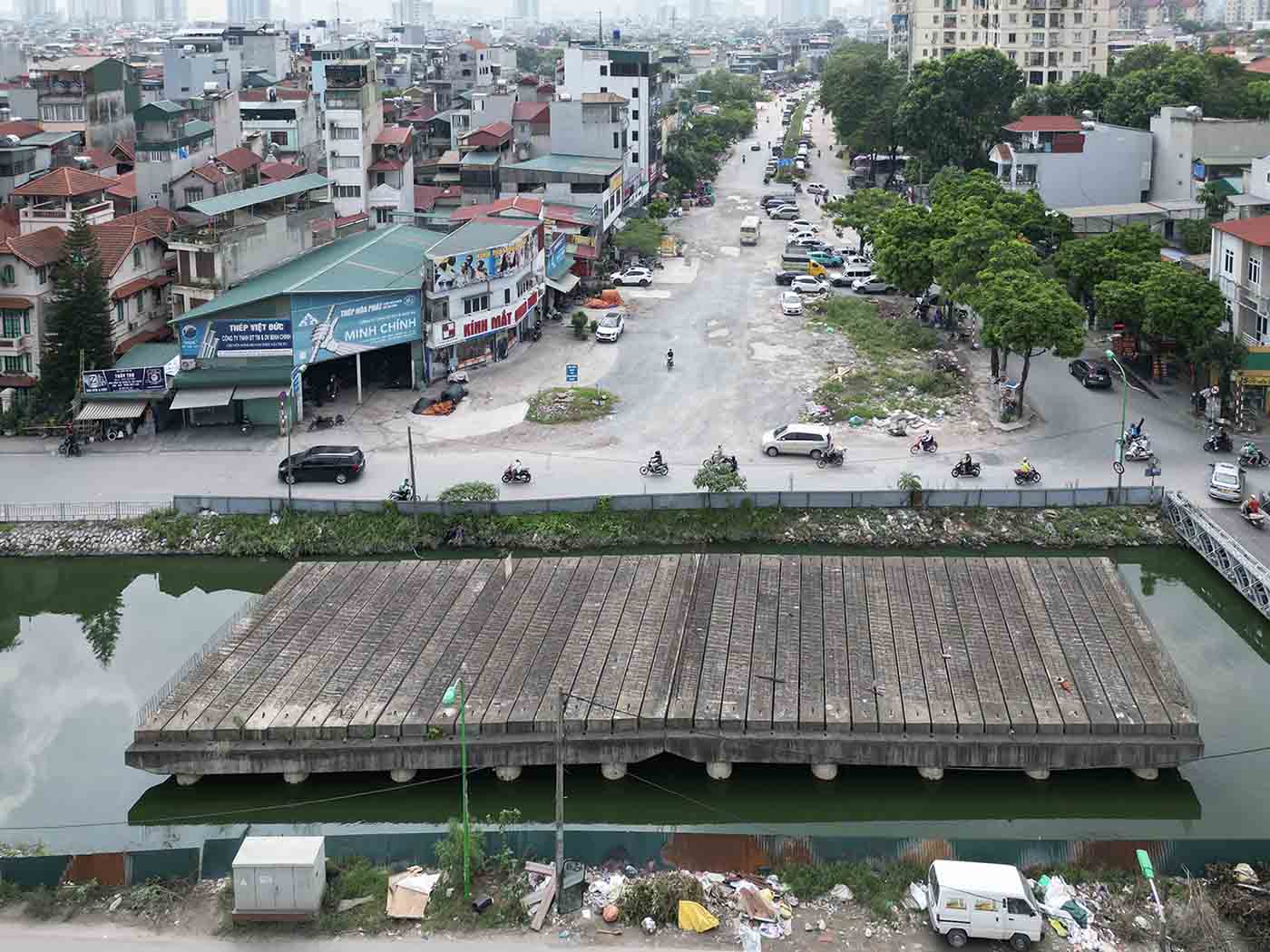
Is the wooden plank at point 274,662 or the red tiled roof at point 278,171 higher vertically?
the red tiled roof at point 278,171

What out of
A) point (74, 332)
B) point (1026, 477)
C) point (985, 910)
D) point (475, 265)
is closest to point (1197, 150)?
point (1026, 477)

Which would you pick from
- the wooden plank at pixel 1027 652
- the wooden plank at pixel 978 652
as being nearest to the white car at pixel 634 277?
the wooden plank at pixel 978 652

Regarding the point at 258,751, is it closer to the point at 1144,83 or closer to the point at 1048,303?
the point at 1048,303

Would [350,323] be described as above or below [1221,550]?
above

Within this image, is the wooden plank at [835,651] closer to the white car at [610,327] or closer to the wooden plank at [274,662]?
the wooden plank at [274,662]

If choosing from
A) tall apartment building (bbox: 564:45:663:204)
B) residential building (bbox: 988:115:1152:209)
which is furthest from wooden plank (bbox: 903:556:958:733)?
tall apartment building (bbox: 564:45:663:204)

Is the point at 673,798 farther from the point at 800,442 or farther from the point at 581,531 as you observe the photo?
the point at 800,442
